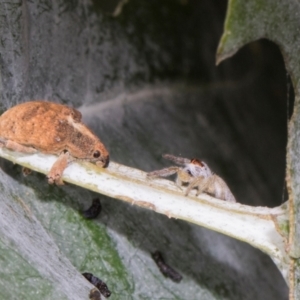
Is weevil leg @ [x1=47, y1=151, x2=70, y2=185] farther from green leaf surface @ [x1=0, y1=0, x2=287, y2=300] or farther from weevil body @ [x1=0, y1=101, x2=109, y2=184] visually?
green leaf surface @ [x1=0, y1=0, x2=287, y2=300]

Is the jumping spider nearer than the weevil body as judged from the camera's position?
No

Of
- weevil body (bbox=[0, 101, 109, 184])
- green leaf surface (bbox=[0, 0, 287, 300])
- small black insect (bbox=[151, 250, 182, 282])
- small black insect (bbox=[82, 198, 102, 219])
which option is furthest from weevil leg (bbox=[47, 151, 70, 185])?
small black insect (bbox=[151, 250, 182, 282])

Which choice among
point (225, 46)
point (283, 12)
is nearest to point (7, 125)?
point (225, 46)

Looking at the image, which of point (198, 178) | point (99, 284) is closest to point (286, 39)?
point (198, 178)

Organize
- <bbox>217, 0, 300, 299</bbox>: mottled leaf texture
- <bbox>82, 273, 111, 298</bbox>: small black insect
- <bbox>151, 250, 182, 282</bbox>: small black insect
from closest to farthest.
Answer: <bbox>217, 0, 300, 299</bbox>: mottled leaf texture → <bbox>82, 273, 111, 298</bbox>: small black insect → <bbox>151, 250, 182, 282</bbox>: small black insect

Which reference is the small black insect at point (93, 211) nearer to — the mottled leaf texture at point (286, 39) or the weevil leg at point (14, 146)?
the weevil leg at point (14, 146)

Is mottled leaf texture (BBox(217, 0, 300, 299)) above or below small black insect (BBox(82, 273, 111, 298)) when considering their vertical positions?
above

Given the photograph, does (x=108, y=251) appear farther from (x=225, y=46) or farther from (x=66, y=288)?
(x=225, y=46)

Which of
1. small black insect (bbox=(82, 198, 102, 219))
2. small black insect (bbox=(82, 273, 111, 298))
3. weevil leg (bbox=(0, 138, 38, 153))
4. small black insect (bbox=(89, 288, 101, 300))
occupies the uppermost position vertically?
weevil leg (bbox=(0, 138, 38, 153))

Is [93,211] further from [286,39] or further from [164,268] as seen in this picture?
[286,39]
